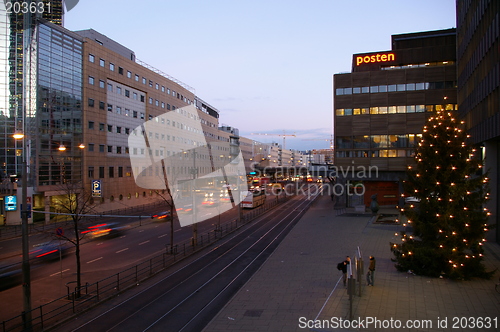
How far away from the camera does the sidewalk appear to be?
11742 millimetres

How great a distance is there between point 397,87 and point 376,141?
7582 millimetres

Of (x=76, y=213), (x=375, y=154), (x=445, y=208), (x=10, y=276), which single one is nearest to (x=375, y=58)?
(x=375, y=154)

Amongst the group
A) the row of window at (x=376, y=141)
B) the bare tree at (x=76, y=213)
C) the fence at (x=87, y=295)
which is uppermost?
the row of window at (x=376, y=141)

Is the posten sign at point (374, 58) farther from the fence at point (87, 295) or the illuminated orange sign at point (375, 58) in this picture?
the fence at point (87, 295)

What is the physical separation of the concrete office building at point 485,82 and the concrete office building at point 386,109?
1646cm

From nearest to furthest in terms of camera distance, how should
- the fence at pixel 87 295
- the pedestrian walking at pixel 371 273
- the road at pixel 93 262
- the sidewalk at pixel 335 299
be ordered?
the sidewalk at pixel 335 299, the fence at pixel 87 295, the pedestrian walking at pixel 371 273, the road at pixel 93 262

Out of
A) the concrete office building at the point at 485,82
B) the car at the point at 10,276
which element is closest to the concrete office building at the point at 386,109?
the concrete office building at the point at 485,82

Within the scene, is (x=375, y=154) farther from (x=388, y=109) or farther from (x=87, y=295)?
(x=87, y=295)

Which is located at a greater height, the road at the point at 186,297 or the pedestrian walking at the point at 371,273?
the pedestrian walking at the point at 371,273

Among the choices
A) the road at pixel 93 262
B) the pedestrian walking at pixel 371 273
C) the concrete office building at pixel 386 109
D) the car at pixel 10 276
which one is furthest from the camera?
the concrete office building at pixel 386 109

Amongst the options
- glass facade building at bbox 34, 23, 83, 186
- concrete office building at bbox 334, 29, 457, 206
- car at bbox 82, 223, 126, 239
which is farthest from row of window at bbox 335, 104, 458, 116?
glass facade building at bbox 34, 23, 83, 186

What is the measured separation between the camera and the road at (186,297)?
12.6 m

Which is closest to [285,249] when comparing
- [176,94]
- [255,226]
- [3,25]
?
[255,226]

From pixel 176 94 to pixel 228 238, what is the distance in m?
47.1
